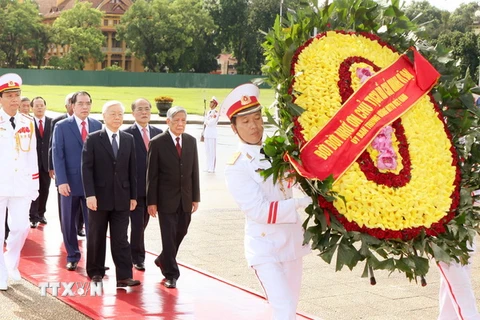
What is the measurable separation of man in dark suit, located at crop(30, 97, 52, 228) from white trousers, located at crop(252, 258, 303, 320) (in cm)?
726

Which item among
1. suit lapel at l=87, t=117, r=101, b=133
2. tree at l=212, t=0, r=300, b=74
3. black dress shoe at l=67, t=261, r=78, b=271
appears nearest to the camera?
black dress shoe at l=67, t=261, r=78, b=271

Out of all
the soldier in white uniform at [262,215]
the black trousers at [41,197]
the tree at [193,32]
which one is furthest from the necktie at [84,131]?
the tree at [193,32]

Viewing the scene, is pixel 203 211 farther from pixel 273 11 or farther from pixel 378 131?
pixel 273 11

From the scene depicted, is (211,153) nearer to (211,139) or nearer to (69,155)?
(211,139)

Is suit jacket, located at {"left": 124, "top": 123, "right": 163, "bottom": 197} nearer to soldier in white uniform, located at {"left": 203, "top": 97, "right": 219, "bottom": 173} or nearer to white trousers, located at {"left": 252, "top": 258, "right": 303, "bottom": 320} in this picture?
white trousers, located at {"left": 252, "top": 258, "right": 303, "bottom": 320}

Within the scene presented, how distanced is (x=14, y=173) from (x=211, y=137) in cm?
1217

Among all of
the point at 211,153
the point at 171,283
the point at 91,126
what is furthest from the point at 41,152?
the point at 211,153

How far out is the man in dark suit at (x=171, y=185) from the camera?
27.9 feet

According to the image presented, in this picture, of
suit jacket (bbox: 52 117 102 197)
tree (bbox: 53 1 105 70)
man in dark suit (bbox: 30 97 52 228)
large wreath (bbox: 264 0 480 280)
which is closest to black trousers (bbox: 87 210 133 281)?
suit jacket (bbox: 52 117 102 197)

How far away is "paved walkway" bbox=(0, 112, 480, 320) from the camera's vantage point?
24.4 feet

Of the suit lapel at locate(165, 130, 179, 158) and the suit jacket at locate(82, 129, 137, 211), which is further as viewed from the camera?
the suit lapel at locate(165, 130, 179, 158)

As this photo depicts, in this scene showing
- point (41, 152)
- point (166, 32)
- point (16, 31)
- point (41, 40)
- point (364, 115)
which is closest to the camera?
point (364, 115)

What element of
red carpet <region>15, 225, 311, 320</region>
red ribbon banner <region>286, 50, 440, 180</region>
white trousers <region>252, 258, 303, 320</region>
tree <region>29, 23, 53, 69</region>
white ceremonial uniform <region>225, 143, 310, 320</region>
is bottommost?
red carpet <region>15, 225, 311, 320</region>

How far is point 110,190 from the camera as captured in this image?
8.49m
